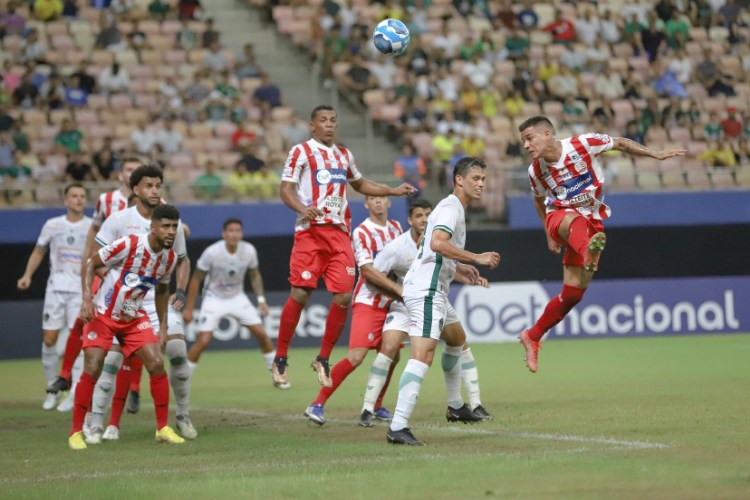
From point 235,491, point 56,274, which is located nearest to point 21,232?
point 56,274

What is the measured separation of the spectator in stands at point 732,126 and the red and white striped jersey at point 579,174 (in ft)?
41.5

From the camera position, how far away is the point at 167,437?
8.12 metres

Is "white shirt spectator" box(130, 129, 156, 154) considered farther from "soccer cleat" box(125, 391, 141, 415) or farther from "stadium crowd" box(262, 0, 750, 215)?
"soccer cleat" box(125, 391, 141, 415)

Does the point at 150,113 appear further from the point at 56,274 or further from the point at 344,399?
the point at 344,399

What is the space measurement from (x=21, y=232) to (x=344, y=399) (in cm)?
835

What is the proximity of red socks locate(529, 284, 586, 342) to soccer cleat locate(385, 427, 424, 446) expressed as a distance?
6.50 feet

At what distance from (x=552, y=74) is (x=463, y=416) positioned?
14.8 m

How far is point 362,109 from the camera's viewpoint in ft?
67.3

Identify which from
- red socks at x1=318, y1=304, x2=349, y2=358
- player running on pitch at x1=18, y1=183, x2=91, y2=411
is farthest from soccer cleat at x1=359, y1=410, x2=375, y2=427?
player running on pitch at x1=18, y1=183, x2=91, y2=411

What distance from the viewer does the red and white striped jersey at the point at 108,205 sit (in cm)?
1011

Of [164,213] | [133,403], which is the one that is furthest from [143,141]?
→ [164,213]

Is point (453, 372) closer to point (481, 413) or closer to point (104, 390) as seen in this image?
point (481, 413)

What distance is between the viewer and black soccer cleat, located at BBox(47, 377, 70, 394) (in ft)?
34.8

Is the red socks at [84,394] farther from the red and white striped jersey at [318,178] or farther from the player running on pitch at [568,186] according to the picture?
the player running on pitch at [568,186]
